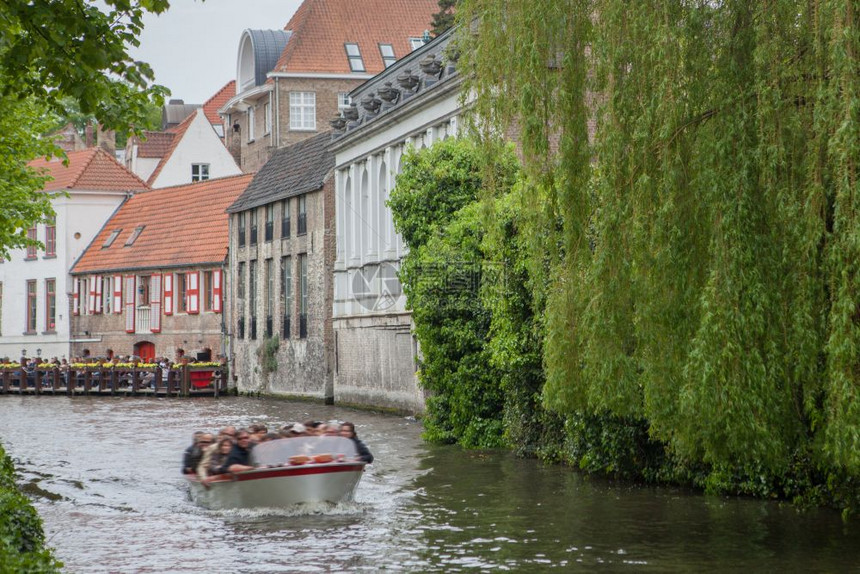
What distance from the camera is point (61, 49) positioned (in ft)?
33.9

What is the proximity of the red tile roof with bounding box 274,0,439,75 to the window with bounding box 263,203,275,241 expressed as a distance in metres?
9.97

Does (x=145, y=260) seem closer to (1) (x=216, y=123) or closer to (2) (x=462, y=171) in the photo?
(1) (x=216, y=123)

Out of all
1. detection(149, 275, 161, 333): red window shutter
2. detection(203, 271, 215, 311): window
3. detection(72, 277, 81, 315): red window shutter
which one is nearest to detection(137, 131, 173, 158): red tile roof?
detection(72, 277, 81, 315): red window shutter

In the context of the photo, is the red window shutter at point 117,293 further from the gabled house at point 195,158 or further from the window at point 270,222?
the window at point 270,222

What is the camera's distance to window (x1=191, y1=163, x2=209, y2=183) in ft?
206

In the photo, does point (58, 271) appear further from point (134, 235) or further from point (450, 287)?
point (450, 287)

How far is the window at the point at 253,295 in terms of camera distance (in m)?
46.8

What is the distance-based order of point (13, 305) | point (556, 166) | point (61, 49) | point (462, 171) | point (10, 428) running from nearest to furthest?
point (61, 49) → point (556, 166) → point (462, 171) → point (10, 428) → point (13, 305)

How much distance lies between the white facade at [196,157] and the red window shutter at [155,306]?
9.89 metres

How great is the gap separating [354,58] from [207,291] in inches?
469

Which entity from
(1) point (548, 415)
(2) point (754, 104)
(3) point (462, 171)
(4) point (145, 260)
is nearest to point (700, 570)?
(2) point (754, 104)

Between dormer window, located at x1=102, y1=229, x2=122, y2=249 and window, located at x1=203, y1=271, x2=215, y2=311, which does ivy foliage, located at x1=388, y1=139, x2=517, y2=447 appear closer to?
window, located at x1=203, y1=271, x2=215, y2=311

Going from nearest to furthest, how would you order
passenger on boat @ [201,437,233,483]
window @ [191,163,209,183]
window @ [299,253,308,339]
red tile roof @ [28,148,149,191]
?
passenger on boat @ [201,437,233,483] < window @ [299,253,308,339] < red tile roof @ [28,148,149,191] < window @ [191,163,209,183]

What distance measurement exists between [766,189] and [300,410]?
1022 inches
